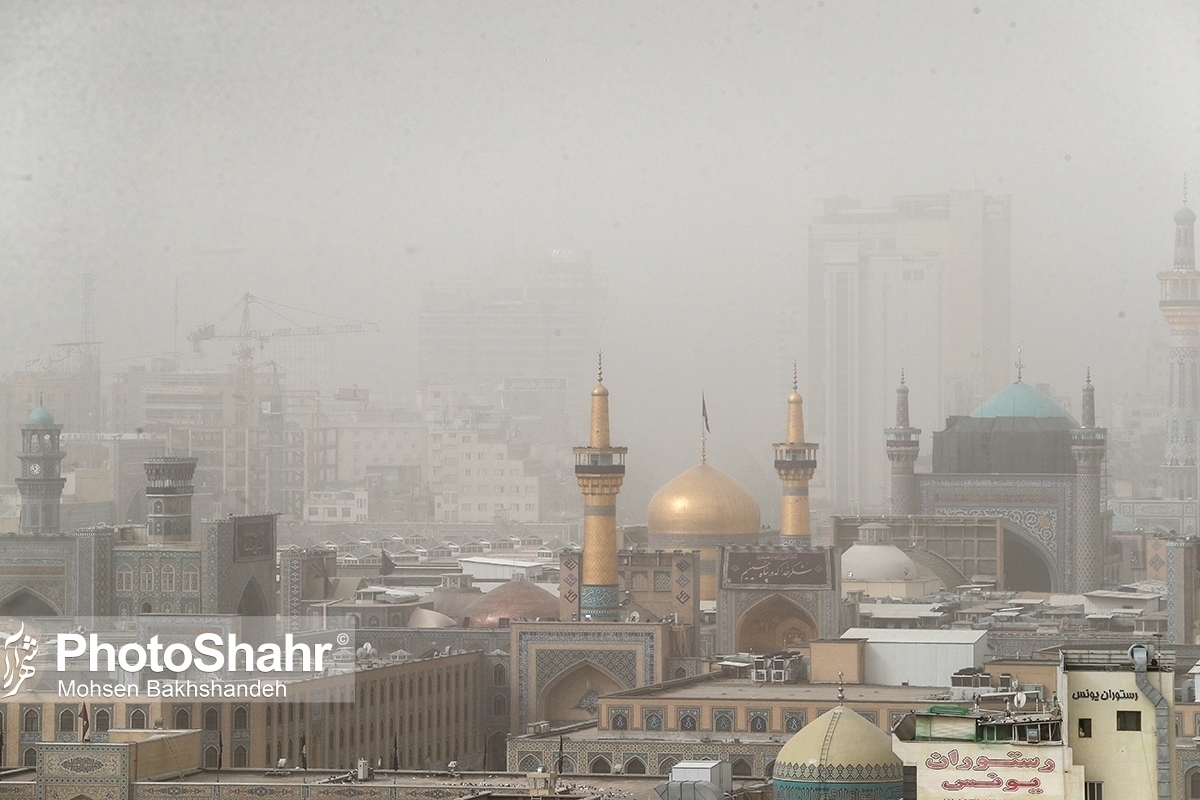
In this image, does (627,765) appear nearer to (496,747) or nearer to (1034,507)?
(496,747)

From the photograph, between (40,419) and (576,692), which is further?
(40,419)

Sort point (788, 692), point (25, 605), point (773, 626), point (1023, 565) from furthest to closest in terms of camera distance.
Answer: point (1023, 565), point (25, 605), point (773, 626), point (788, 692)

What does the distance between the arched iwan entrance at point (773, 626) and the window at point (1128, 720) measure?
16.1 meters

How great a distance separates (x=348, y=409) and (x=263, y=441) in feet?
6.14

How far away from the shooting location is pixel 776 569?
28984mm

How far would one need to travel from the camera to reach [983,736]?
12.8m

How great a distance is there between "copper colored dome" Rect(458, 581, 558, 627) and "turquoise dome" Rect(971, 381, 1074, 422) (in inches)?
411

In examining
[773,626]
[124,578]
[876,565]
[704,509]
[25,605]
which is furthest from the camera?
[704,509]

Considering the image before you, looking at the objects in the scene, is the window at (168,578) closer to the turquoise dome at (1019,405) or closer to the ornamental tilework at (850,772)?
the turquoise dome at (1019,405)

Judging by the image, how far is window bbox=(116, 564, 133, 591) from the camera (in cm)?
3025

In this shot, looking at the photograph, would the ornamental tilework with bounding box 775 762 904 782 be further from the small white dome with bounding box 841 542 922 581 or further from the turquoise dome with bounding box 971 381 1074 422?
the turquoise dome with bounding box 971 381 1074 422

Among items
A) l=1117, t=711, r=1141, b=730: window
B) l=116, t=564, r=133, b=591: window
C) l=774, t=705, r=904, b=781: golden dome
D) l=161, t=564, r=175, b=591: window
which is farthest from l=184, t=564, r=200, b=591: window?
l=1117, t=711, r=1141, b=730: window

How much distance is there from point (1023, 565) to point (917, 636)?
12255 mm

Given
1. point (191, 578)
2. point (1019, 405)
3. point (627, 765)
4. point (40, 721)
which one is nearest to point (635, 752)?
point (627, 765)
